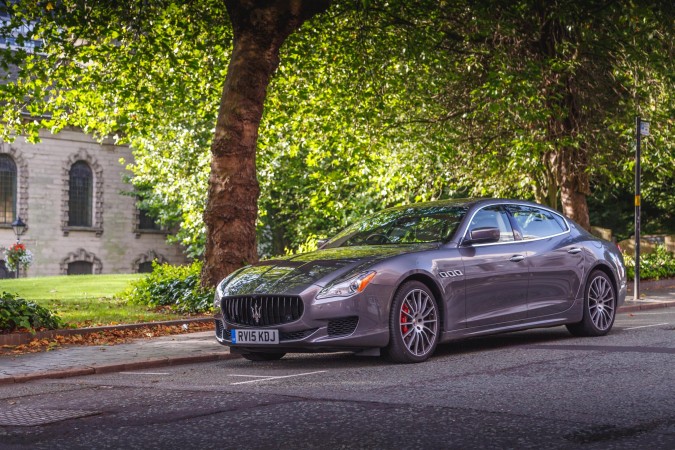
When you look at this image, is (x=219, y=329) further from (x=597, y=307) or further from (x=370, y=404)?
(x=597, y=307)

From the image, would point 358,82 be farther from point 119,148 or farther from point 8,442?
point 119,148

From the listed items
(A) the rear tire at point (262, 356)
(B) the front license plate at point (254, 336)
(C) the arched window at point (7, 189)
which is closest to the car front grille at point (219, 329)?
(B) the front license plate at point (254, 336)

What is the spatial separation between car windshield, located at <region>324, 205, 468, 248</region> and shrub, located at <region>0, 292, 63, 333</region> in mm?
4278

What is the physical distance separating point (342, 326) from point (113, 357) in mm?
3216

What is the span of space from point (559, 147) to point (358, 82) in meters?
5.06

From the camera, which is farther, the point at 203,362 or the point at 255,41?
the point at 255,41

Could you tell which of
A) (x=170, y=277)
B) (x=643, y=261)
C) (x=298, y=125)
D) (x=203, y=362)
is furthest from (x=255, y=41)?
(x=643, y=261)

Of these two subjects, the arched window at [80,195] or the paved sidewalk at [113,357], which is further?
the arched window at [80,195]

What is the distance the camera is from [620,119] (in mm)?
24281

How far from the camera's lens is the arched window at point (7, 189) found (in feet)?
159

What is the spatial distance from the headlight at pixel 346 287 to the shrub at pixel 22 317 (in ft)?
16.7

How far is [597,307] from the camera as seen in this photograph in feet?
40.2

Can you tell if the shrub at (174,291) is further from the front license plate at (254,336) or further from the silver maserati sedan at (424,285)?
the front license plate at (254,336)

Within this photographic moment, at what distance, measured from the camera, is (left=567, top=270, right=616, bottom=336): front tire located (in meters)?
12.1
